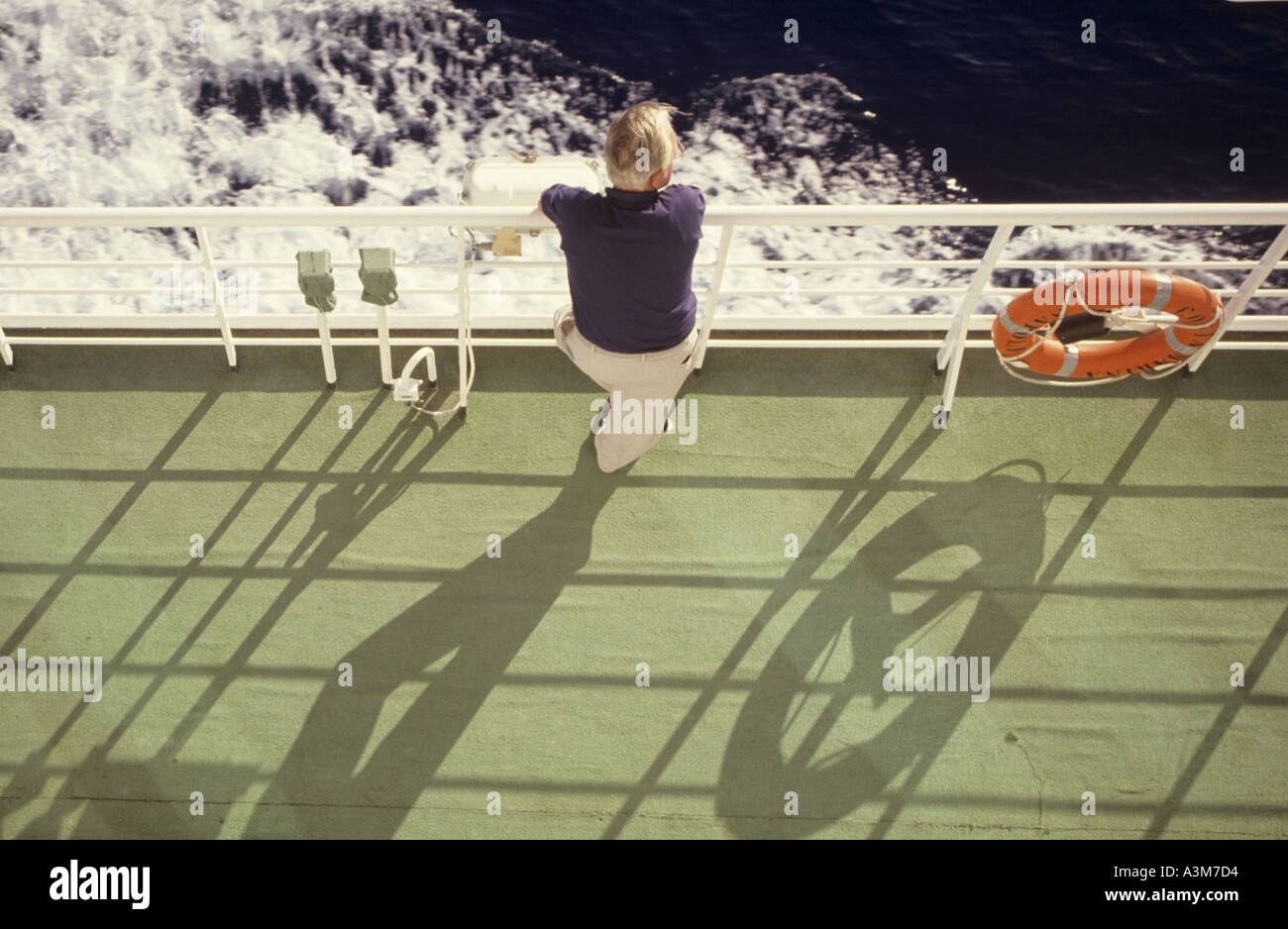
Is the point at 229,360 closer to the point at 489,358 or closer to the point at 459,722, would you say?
the point at 489,358

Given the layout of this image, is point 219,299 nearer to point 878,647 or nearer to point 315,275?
point 315,275

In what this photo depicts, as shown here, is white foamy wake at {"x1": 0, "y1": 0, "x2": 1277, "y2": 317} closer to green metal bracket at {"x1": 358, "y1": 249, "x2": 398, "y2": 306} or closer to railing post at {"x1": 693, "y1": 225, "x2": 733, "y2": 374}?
railing post at {"x1": 693, "y1": 225, "x2": 733, "y2": 374}

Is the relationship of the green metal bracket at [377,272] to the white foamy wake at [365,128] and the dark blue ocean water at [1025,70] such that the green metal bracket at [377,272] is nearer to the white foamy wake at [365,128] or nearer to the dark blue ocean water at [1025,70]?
the white foamy wake at [365,128]

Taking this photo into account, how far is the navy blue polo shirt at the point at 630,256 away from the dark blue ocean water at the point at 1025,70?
468 centimetres

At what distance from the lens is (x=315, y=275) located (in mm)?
3357

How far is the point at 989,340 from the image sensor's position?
13.6ft

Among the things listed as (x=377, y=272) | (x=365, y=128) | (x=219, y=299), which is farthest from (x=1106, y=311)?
(x=365, y=128)

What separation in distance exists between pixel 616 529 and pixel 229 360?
1857mm

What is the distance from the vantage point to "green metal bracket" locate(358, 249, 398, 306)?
10.9ft

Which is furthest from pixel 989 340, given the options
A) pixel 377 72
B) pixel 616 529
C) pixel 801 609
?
pixel 377 72

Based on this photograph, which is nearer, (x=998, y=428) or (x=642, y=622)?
(x=642, y=622)

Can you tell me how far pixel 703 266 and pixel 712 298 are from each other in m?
0.17
